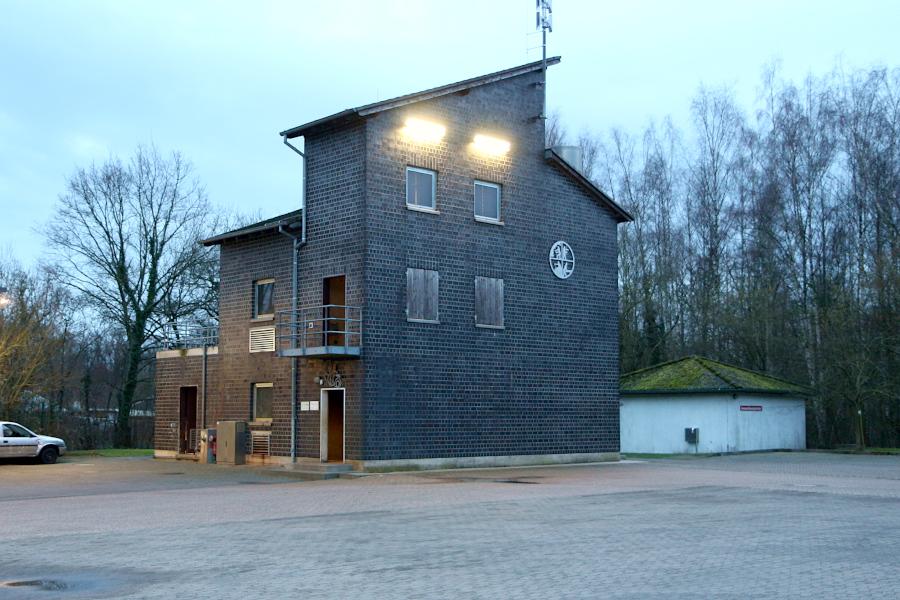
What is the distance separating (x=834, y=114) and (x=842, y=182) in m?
3.14

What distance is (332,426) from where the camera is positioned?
28656 mm

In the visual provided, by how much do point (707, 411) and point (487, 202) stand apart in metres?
13.9

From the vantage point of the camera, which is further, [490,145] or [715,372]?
[715,372]

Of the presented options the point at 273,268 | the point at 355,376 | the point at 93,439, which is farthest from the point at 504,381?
the point at 93,439

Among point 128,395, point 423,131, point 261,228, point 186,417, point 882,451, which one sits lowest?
point 882,451

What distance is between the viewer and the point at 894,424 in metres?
43.6

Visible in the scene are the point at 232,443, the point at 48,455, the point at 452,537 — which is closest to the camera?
the point at 452,537

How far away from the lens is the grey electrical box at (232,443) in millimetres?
29234

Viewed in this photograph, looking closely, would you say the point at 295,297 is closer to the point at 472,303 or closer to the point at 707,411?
the point at 472,303

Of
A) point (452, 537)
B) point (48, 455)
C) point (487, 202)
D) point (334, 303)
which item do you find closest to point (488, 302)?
point (487, 202)

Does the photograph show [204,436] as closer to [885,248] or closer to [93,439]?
[93,439]

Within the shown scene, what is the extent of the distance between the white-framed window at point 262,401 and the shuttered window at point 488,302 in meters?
6.52

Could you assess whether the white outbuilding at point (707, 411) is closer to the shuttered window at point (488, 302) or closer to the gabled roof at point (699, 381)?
the gabled roof at point (699, 381)

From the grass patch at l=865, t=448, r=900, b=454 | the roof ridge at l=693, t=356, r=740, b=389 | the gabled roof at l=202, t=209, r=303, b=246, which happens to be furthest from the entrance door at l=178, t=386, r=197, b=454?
the grass patch at l=865, t=448, r=900, b=454
